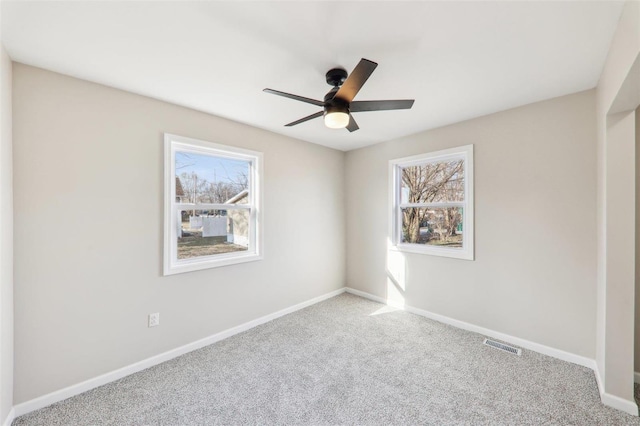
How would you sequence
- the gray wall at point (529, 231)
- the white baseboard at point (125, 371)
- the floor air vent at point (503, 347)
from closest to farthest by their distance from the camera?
the white baseboard at point (125, 371), the gray wall at point (529, 231), the floor air vent at point (503, 347)

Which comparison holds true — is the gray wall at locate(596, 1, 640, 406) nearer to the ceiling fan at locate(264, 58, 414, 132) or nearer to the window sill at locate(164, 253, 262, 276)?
the ceiling fan at locate(264, 58, 414, 132)

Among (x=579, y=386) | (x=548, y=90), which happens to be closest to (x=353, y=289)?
(x=579, y=386)

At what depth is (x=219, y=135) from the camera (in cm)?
290

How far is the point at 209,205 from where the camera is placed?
2883mm

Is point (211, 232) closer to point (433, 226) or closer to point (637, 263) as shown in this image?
point (433, 226)

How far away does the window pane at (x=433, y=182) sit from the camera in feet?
10.6

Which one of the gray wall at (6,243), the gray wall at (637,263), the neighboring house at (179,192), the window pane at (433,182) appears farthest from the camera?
the window pane at (433,182)

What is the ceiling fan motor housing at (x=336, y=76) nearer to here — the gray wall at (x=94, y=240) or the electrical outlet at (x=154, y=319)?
the gray wall at (x=94, y=240)

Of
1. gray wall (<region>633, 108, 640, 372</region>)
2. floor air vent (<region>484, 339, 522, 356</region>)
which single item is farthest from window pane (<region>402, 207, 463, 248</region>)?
gray wall (<region>633, 108, 640, 372</region>)

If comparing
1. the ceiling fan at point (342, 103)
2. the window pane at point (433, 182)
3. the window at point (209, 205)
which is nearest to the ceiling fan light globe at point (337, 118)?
the ceiling fan at point (342, 103)

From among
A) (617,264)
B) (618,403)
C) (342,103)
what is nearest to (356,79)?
(342,103)

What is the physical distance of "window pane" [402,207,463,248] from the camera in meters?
3.22

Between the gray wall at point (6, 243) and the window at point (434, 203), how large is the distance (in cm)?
375

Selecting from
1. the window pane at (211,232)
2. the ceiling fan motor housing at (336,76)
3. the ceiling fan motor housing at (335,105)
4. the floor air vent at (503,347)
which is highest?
the ceiling fan motor housing at (336,76)
